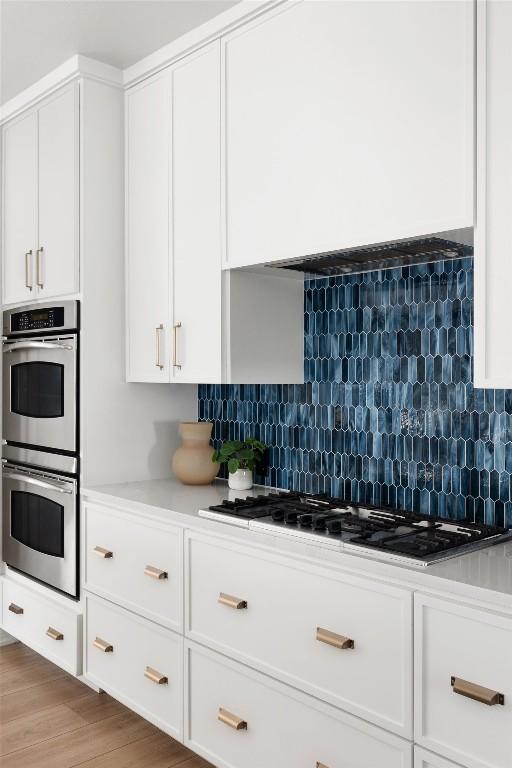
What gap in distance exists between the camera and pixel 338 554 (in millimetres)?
1815

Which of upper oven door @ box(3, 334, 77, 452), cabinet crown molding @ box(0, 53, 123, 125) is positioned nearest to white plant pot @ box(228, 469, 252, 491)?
upper oven door @ box(3, 334, 77, 452)

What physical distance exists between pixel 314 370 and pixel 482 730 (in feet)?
A: 4.80

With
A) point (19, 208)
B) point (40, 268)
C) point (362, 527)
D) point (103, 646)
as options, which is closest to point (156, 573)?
point (103, 646)

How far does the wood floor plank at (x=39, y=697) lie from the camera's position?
2.72m

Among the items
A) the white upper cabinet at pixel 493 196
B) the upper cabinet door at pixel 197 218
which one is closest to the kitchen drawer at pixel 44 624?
the upper cabinet door at pixel 197 218

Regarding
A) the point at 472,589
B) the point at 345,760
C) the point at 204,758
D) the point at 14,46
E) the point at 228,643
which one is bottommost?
the point at 204,758

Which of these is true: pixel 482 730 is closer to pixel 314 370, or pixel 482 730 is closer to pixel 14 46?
pixel 314 370

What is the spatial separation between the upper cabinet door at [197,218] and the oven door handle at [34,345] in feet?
1.71

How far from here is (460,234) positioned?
74.3 inches

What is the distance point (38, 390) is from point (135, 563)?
973 millimetres

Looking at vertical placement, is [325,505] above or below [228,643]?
above

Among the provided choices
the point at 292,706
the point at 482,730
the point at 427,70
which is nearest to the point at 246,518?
the point at 292,706

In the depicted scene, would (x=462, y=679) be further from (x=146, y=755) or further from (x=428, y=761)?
(x=146, y=755)

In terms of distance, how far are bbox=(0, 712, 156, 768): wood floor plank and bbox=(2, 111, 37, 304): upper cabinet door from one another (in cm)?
181
